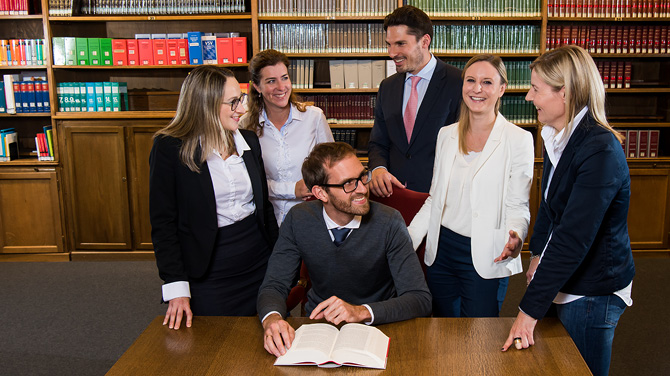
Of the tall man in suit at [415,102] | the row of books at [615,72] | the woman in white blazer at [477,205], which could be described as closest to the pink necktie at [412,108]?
the tall man in suit at [415,102]

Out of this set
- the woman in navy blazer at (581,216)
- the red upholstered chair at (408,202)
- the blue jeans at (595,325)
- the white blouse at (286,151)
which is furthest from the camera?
the white blouse at (286,151)

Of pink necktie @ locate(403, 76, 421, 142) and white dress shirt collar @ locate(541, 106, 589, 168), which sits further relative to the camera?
pink necktie @ locate(403, 76, 421, 142)

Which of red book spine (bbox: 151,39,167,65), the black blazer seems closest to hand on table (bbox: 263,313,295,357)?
the black blazer

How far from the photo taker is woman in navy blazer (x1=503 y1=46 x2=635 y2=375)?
1609mm

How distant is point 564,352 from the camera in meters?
1.58

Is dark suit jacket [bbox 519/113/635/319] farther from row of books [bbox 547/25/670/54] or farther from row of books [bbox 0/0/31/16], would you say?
row of books [bbox 0/0/31/16]

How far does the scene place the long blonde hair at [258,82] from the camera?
2645mm

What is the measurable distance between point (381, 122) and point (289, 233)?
1164 mm

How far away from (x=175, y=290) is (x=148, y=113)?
3.13 m

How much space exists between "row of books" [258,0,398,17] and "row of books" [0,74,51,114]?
1.89 m

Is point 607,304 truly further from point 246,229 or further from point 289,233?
point 246,229

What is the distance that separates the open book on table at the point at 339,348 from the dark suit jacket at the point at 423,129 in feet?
4.13

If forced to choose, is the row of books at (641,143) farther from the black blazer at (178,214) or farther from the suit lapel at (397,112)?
the black blazer at (178,214)

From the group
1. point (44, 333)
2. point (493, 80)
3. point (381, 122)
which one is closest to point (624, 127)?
point (381, 122)
